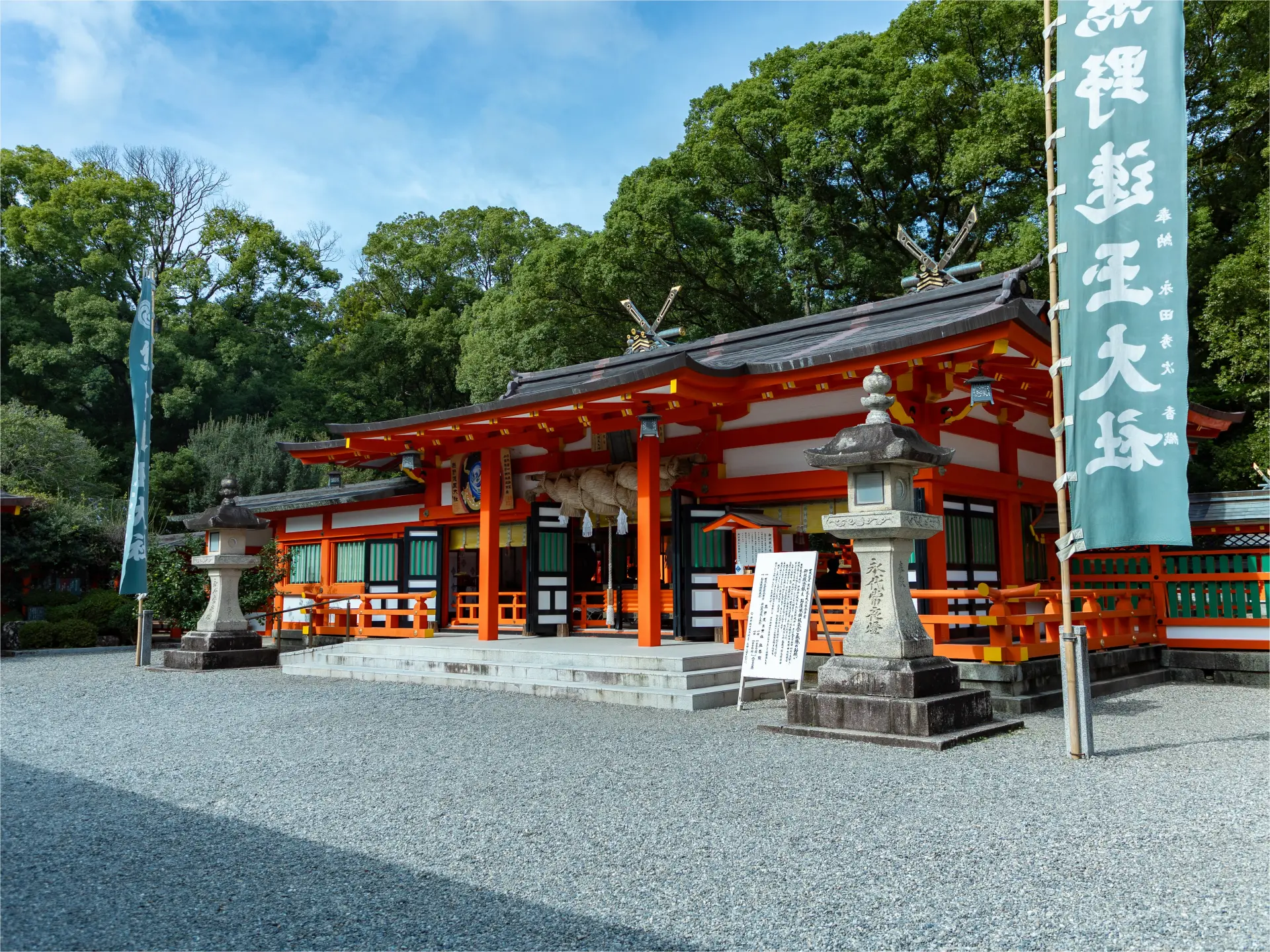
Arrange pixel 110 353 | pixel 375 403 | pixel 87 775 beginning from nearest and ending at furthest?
pixel 87 775
pixel 110 353
pixel 375 403

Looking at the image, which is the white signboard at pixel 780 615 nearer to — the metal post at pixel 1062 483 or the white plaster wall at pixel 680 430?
the metal post at pixel 1062 483

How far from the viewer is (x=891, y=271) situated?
2192 centimetres

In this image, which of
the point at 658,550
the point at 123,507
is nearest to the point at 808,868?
the point at 658,550

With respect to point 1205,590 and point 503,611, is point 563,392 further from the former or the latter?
point 1205,590

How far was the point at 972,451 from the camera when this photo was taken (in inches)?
416

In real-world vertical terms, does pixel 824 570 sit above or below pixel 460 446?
below

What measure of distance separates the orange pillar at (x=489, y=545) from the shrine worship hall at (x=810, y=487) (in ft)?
0.10

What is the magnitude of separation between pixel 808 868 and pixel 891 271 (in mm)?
20286

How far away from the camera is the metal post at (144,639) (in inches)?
492

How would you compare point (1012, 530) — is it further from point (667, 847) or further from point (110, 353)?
point (110, 353)

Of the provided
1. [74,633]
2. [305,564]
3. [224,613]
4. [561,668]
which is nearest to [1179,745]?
[561,668]

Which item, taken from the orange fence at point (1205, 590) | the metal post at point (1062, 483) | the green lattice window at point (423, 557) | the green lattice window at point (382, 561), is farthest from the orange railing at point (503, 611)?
the metal post at point (1062, 483)

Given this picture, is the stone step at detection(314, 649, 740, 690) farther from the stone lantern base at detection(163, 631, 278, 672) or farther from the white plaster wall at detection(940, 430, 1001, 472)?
the white plaster wall at detection(940, 430, 1001, 472)

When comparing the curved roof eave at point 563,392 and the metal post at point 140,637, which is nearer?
the curved roof eave at point 563,392
